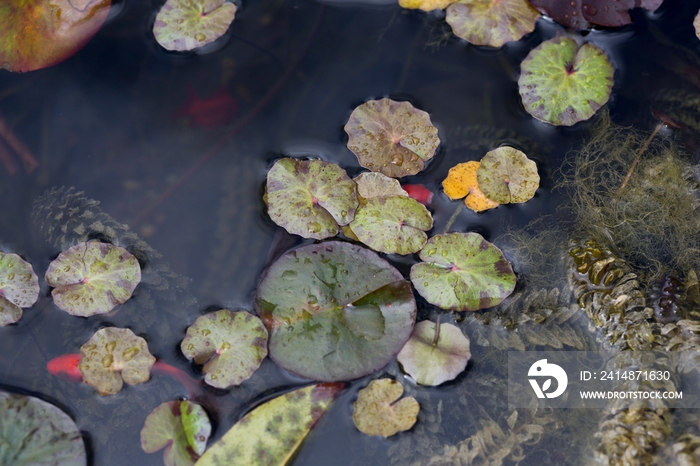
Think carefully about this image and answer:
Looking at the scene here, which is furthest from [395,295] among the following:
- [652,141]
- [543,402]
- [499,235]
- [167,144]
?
[652,141]

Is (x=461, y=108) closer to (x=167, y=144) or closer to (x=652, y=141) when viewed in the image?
(x=652, y=141)

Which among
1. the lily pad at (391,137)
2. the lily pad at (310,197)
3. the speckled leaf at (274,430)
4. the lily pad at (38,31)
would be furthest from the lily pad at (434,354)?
the lily pad at (38,31)

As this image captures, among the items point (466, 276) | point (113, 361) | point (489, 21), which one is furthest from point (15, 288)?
point (489, 21)

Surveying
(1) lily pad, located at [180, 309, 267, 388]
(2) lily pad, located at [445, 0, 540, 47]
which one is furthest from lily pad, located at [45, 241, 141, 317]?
(2) lily pad, located at [445, 0, 540, 47]

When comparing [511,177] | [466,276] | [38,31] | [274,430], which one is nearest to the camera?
[274,430]

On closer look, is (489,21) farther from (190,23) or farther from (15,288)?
(15,288)

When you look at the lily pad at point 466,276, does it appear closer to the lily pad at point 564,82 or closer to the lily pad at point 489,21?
the lily pad at point 564,82
